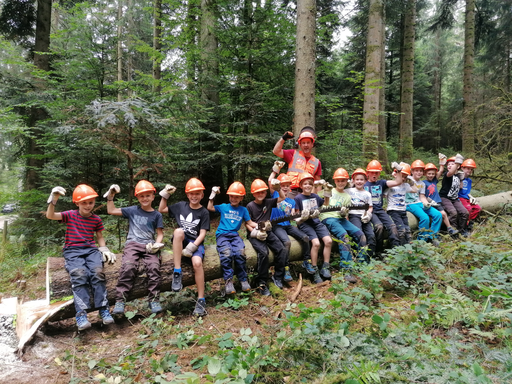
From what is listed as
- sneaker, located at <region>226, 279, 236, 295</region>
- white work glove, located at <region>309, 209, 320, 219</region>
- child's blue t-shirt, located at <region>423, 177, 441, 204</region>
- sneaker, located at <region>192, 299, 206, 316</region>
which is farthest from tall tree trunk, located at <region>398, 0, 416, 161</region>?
sneaker, located at <region>192, 299, 206, 316</region>

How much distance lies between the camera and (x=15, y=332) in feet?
11.1

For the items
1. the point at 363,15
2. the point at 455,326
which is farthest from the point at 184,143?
the point at 363,15

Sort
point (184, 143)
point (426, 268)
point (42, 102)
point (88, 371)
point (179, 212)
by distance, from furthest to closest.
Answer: point (184, 143) → point (42, 102) → point (179, 212) → point (426, 268) → point (88, 371)

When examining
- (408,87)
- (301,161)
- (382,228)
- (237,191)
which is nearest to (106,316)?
(237,191)

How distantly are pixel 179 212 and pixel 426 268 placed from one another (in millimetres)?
3880

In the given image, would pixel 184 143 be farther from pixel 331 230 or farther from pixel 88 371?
pixel 88 371

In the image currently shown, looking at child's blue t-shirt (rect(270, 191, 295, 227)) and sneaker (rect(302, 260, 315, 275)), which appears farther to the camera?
child's blue t-shirt (rect(270, 191, 295, 227))

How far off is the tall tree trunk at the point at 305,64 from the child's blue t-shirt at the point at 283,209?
1706mm

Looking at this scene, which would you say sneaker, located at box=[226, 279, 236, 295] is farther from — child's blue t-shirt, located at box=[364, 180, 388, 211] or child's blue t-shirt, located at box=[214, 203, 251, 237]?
child's blue t-shirt, located at box=[364, 180, 388, 211]

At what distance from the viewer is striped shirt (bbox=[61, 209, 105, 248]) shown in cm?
387

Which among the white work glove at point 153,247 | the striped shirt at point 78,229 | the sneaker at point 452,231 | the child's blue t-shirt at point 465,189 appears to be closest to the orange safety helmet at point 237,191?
the white work glove at point 153,247

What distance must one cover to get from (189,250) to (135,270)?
2.55 ft

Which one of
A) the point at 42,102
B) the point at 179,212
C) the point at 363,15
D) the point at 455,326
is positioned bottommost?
the point at 455,326

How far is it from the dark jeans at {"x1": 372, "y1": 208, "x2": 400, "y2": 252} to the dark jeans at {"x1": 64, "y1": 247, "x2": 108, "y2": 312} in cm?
475
